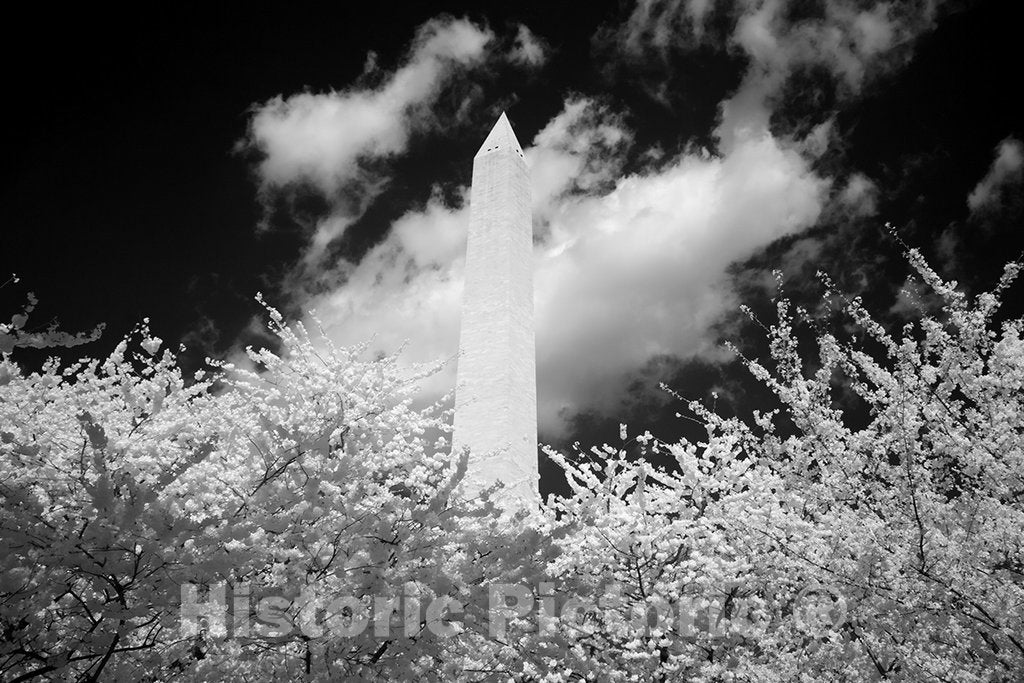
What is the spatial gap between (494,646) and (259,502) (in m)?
3.35

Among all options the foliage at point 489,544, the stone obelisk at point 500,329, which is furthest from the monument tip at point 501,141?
the foliage at point 489,544

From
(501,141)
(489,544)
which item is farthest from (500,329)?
(489,544)

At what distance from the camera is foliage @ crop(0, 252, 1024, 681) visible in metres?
5.63

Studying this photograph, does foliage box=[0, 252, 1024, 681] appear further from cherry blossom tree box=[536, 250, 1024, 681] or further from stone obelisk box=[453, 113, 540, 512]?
stone obelisk box=[453, 113, 540, 512]

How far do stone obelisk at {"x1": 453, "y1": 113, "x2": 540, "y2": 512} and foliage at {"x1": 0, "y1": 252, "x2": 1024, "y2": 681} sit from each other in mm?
6484

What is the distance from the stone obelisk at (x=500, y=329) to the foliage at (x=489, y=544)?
6484mm

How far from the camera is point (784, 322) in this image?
25.3ft

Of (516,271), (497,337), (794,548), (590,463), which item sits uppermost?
(516,271)

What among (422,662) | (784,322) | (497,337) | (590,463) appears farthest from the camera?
(497,337)

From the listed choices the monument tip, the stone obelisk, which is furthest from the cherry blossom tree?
the monument tip

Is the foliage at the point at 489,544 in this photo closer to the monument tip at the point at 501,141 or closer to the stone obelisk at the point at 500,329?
the stone obelisk at the point at 500,329

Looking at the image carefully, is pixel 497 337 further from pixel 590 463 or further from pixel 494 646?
pixel 494 646

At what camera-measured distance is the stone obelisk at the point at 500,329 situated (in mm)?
16078

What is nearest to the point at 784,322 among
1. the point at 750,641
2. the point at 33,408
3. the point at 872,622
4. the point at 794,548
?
the point at 794,548
